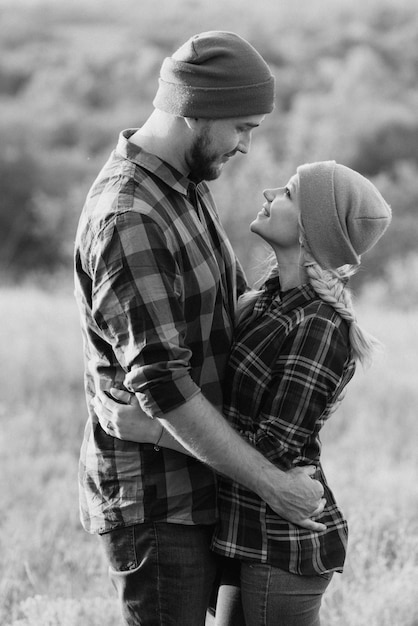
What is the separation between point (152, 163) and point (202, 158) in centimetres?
15

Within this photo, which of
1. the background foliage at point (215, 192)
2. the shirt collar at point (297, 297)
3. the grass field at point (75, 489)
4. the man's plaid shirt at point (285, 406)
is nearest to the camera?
the man's plaid shirt at point (285, 406)

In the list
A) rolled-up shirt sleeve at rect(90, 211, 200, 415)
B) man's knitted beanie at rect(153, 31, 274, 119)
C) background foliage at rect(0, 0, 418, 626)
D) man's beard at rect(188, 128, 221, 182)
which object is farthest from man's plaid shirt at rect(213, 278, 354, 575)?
background foliage at rect(0, 0, 418, 626)

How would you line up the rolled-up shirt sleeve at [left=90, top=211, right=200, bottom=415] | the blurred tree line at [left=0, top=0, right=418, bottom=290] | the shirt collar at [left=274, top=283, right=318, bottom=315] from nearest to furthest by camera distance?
the rolled-up shirt sleeve at [left=90, top=211, right=200, bottom=415] < the shirt collar at [left=274, top=283, right=318, bottom=315] < the blurred tree line at [left=0, top=0, right=418, bottom=290]

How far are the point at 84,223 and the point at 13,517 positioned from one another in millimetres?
2533

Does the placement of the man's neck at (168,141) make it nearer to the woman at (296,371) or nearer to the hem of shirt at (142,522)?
the woman at (296,371)

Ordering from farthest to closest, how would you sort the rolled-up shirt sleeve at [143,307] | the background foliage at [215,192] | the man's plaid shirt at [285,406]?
1. the background foliage at [215,192]
2. the man's plaid shirt at [285,406]
3. the rolled-up shirt sleeve at [143,307]

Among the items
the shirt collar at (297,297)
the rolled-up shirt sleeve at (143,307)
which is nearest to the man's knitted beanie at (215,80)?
the rolled-up shirt sleeve at (143,307)

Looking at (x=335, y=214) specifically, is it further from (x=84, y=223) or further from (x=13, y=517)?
(x=13, y=517)

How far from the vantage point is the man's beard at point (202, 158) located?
2.46m

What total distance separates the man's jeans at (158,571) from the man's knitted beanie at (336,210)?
90cm

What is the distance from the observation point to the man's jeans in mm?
2434

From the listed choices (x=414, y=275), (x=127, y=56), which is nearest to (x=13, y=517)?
(x=414, y=275)

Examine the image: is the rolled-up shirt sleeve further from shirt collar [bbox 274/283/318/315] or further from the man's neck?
shirt collar [bbox 274/283/318/315]

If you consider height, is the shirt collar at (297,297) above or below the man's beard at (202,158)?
below
